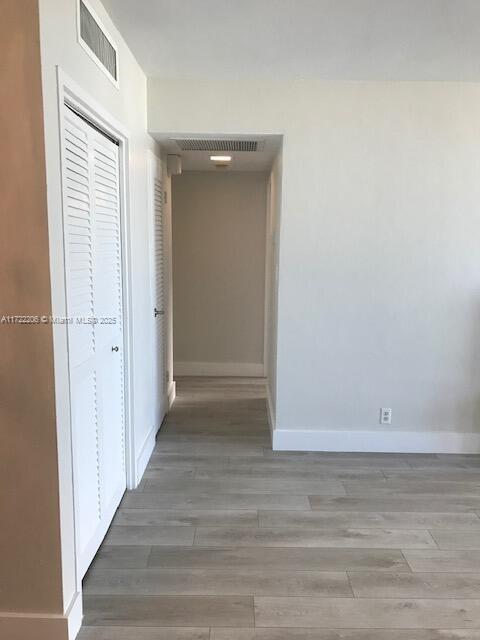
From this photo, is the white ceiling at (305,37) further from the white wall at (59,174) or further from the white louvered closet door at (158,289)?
the white louvered closet door at (158,289)

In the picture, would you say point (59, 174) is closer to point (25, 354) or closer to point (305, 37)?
point (25, 354)

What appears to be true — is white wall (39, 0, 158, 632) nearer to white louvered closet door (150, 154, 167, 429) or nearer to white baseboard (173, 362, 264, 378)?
white louvered closet door (150, 154, 167, 429)

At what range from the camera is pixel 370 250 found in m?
3.31

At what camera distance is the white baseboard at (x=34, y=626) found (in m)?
1.75

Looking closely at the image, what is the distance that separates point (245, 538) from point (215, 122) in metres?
2.51

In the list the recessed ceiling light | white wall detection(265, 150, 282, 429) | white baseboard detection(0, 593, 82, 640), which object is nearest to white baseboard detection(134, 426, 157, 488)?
white wall detection(265, 150, 282, 429)

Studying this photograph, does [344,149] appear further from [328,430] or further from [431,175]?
[328,430]

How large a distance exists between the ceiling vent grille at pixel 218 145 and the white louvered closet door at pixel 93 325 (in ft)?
3.40

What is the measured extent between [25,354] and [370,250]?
2412mm

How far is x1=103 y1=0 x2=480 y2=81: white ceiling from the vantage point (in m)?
2.14

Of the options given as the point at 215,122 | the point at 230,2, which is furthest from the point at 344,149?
the point at 230,2

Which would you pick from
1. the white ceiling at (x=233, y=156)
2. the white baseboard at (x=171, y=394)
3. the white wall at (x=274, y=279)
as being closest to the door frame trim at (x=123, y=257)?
the white ceiling at (x=233, y=156)

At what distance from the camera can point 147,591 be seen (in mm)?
2082

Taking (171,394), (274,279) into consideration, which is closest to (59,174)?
(274,279)
